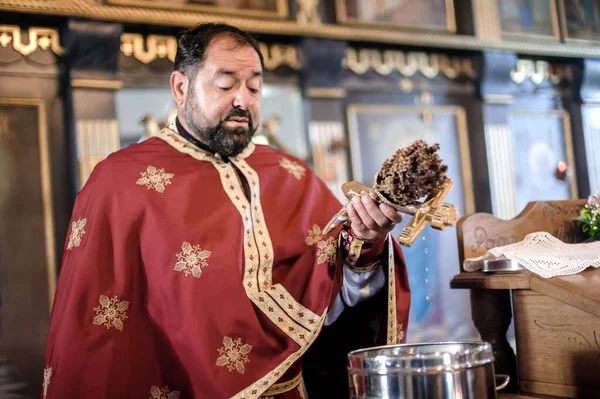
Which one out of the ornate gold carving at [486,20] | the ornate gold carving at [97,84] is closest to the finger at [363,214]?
the ornate gold carving at [97,84]

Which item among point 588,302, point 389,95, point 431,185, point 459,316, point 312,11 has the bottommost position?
point 459,316

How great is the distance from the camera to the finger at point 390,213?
65.6 inches

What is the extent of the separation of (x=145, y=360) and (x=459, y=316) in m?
4.21

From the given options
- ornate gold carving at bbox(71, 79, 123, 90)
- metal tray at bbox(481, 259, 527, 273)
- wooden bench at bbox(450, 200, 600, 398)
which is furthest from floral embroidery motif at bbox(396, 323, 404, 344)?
ornate gold carving at bbox(71, 79, 123, 90)

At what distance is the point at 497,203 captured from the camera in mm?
6059

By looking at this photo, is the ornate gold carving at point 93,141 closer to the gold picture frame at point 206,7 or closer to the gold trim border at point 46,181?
the gold trim border at point 46,181

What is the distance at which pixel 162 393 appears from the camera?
206 centimetres

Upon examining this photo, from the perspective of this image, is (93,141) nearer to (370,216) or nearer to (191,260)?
(191,260)

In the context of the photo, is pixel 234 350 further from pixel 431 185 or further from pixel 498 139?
pixel 498 139

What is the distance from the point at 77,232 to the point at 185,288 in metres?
→ 0.42

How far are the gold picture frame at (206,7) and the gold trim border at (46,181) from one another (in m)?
0.83

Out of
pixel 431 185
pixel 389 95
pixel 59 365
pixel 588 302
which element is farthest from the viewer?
pixel 389 95

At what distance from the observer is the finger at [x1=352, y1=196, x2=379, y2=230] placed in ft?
5.69

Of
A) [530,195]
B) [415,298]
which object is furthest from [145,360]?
[530,195]
